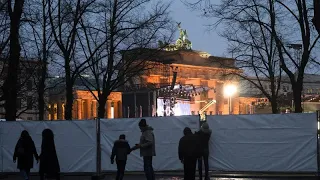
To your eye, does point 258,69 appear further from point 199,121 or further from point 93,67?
point 199,121

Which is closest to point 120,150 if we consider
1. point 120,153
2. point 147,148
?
point 120,153

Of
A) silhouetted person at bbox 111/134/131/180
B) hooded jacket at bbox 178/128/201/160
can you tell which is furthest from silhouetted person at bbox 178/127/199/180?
silhouetted person at bbox 111/134/131/180

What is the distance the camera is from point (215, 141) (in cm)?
1788

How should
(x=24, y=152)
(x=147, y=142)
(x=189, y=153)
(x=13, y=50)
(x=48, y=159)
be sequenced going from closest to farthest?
(x=48, y=159) < (x=189, y=153) < (x=147, y=142) < (x=24, y=152) < (x=13, y=50)

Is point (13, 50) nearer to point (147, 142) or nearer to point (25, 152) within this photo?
point (25, 152)

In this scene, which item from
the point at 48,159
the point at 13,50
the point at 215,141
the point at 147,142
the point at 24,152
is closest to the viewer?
the point at 48,159

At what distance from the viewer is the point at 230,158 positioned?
694 inches

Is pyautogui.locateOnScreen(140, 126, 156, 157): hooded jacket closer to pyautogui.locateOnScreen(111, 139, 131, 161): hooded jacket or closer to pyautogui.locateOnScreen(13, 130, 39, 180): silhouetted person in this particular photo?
pyautogui.locateOnScreen(111, 139, 131, 161): hooded jacket

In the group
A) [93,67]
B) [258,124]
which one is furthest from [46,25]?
[258,124]

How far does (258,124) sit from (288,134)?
1004 millimetres

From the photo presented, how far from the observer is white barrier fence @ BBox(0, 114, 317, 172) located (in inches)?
660

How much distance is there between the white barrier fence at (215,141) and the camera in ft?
55.0

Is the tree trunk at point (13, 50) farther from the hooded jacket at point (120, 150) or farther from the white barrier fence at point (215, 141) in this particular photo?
the hooded jacket at point (120, 150)

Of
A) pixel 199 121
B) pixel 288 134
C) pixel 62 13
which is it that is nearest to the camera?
pixel 288 134
